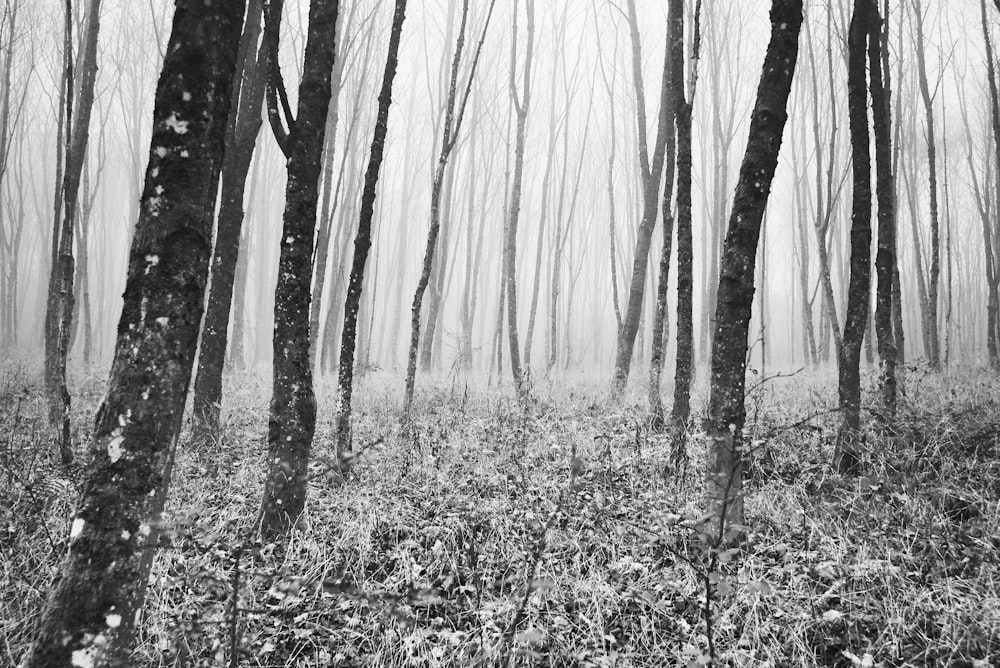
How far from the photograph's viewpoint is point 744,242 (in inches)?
124

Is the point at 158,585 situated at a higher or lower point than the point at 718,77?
lower

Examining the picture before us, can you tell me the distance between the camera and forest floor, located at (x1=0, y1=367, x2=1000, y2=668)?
2413 mm

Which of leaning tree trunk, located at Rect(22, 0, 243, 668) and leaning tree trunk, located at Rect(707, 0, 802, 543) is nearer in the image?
leaning tree trunk, located at Rect(22, 0, 243, 668)

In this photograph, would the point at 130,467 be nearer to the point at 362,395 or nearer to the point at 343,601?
the point at 343,601

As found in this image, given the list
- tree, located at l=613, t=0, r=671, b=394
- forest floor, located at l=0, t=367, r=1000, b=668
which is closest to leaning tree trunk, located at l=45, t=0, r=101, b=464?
forest floor, located at l=0, t=367, r=1000, b=668

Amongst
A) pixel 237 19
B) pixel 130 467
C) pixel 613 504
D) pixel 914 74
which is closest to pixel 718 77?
pixel 914 74

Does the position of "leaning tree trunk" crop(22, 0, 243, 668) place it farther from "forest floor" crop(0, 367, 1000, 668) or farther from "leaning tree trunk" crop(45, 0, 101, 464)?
"leaning tree trunk" crop(45, 0, 101, 464)

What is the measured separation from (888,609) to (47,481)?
5321 millimetres

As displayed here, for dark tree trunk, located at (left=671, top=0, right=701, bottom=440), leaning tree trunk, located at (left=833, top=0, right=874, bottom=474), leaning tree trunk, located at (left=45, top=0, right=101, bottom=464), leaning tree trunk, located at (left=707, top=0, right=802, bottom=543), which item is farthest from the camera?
dark tree trunk, located at (left=671, top=0, right=701, bottom=440)

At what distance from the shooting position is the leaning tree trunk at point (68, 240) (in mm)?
4203

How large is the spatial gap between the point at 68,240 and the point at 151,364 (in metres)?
3.77

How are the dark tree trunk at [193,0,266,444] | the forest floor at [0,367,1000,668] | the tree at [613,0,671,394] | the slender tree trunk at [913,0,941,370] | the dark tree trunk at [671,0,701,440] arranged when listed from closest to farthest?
1. the forest floor at [0,367,1000,668]
2. the dark tree trunk at [671,0,701,440]
3. the dark tree trunk at [193,0,266,444]
4. the tree at [613,0,671,394]
5. the slender tree trunk at [913,0,941,370]

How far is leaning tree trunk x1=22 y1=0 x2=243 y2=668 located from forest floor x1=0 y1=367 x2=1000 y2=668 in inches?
13.0

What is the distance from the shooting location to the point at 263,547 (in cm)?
302
